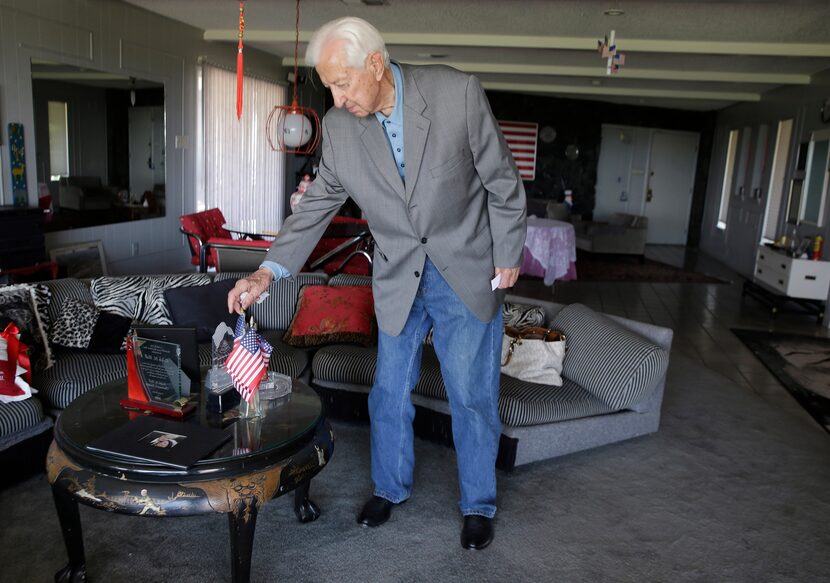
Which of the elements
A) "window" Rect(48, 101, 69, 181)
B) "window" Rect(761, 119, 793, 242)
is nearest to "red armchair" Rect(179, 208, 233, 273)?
"window" Rect(48, 101, 69, 181)

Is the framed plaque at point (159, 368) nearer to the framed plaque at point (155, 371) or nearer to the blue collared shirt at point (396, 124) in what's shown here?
the framed plaque at point (155, 371)

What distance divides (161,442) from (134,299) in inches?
76.2

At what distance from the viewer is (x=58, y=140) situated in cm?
571

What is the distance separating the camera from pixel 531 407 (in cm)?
303

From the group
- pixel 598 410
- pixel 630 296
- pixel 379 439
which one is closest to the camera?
pixel 379 439

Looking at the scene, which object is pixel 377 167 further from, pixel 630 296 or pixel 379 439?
pixel 630 296

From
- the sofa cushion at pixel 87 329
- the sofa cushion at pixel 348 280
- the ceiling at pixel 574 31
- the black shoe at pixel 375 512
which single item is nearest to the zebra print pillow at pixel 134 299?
the sofa cushion at pixel 87 329

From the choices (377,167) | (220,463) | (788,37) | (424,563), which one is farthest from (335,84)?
(788,37)

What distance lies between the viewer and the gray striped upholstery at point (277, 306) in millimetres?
3846

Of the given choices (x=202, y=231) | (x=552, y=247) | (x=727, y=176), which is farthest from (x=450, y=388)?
(x=727, y=176)

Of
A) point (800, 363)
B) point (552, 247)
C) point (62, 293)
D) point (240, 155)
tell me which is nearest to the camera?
point (62, 293)

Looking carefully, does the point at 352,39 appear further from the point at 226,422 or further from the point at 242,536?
the point at 242,536

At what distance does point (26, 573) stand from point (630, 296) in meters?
6.89

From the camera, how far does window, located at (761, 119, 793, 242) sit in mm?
9289
